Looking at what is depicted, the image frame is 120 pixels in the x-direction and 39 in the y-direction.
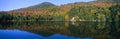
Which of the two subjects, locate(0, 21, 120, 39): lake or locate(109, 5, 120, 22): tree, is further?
locate(109, 5, 120, 22): tree

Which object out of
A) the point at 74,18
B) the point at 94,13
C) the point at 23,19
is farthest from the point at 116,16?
the point at 23,19

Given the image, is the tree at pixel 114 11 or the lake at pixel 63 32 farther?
the tree at pixel 114 11

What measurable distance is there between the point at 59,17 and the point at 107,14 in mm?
26216

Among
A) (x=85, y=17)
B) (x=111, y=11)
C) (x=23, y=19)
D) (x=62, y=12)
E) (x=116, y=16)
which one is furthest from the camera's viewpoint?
(x=62, y=12)

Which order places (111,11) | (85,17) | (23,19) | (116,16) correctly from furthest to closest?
(23,19) → (85,17) → (111,11) → (116,16)

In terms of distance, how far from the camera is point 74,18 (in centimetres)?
10725

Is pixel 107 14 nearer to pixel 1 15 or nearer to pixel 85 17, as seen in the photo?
pixel 85 17

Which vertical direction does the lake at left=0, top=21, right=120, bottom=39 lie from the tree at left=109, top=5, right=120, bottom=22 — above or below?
below

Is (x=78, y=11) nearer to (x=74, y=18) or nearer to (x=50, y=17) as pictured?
(x=74, y=18)

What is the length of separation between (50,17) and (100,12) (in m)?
28.1

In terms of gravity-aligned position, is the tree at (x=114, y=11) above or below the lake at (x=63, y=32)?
above

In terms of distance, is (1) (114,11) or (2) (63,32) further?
(1) (114,11)

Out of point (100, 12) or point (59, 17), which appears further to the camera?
point (59, 17)

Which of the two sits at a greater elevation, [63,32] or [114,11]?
[114,11]
